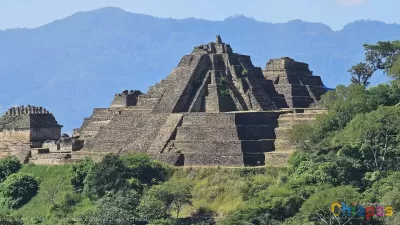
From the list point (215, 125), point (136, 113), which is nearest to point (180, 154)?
point (215, 125)

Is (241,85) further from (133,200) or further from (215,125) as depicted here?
(133,200)

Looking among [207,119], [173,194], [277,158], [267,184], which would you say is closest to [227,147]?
[277,158]

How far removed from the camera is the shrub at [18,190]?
5981 centimetres

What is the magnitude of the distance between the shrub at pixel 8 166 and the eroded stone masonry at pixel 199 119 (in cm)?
75

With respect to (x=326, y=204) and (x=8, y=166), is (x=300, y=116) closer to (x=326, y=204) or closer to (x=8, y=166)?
(x=326, y=204)

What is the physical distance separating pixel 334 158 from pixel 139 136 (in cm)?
1329

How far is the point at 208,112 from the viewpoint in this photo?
2329 inches

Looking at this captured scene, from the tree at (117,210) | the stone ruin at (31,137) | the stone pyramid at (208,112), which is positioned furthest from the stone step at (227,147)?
the stone ruin at (31,137)

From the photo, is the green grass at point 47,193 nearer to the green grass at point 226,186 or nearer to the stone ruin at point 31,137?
the stone ruin at point 31,137

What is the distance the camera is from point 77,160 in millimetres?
61031

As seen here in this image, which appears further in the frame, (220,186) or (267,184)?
(220,186)

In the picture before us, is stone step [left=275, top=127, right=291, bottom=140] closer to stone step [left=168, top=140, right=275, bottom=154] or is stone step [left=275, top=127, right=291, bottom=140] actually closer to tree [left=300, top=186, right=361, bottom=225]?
stone step [left=168, top=140, right=275, bottom=154]

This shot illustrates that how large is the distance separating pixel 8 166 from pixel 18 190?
12.6 ft

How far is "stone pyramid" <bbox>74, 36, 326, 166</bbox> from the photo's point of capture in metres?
55.9
